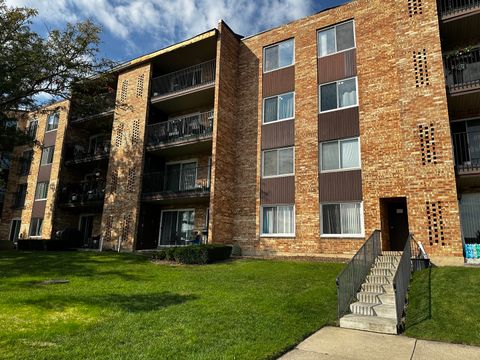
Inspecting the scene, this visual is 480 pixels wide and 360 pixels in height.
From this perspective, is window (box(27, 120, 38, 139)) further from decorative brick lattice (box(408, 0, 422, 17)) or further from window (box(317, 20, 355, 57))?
decorative brick lattice (box(408, 0, 422, 17))

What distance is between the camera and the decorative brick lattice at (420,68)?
1462cm

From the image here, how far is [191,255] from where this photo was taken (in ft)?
50.9

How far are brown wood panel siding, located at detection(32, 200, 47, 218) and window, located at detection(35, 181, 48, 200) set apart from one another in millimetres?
431

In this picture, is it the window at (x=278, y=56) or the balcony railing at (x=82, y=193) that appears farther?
the balcony railing at (x=82, y=193)

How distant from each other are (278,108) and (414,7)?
7824 mm

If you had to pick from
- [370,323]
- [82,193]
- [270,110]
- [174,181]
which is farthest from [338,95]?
[82,193]

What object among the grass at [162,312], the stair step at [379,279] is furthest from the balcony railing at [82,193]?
the stair step at [379,279]

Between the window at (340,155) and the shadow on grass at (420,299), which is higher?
the window at (340,155)

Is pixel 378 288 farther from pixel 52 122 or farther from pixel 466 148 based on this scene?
pixel 52 122

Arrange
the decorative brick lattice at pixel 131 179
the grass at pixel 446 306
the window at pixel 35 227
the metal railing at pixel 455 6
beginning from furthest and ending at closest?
the window at pixel 35 227, the decorative brick lattice at pixel 131 179, the metal railing at pixel 455 6, the grass at pixel 446 306

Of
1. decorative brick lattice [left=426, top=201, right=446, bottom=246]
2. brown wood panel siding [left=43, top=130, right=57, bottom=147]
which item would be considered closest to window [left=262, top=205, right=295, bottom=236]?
decorative brick lattice [left=426, top=201, right=446, bottom=246]

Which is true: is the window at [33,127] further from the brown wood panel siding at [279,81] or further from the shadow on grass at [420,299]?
the shadow on grass at [420,299]

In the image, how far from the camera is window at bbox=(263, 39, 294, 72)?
784 inches

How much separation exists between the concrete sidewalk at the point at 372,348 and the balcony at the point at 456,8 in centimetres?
1380
